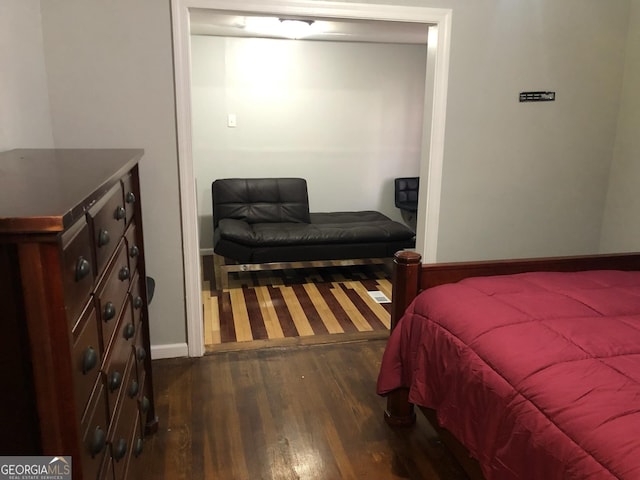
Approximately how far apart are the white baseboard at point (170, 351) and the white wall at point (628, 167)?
2.68 metres

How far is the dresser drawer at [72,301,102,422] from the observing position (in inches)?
36.4

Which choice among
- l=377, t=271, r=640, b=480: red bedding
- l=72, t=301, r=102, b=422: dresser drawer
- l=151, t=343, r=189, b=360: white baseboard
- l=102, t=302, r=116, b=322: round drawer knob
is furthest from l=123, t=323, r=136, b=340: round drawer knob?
l=151, t=343, r=189, b=360: white baseboard

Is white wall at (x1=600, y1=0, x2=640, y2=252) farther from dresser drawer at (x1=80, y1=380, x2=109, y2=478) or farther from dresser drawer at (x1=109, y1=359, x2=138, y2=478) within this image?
dresser drawer at (x1=80, y1=380, x2=109, y2=478)

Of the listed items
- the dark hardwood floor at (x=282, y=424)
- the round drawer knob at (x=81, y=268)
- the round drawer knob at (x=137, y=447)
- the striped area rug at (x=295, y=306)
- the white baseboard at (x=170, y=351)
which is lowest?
the dark hardwood floor at (x=282, y=424)

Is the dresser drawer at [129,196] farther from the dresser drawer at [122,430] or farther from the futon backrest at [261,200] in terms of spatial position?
the futon backrest at [261,200]

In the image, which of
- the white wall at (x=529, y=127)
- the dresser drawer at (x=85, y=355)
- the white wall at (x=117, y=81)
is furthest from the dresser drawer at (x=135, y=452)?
the white wall at (x=529, y=127)

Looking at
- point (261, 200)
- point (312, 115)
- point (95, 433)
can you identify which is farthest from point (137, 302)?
point (312, 115)

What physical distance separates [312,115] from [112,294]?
4077mm

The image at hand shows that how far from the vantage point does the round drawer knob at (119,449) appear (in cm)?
128

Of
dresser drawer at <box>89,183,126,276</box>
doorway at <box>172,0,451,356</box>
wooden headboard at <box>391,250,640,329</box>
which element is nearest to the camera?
dresser drawer at <box>89,183,126,276</box>

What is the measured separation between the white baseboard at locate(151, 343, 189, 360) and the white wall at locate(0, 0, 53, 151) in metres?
1.18

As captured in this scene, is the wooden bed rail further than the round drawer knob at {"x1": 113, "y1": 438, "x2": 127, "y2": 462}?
Yes

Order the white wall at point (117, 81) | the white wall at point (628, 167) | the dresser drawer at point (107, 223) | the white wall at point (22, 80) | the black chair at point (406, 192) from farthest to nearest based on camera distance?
the black chair at point (406, 192) → the white wall at point (628, 167) → the white wall at point (117, 81) → the white wall at point (22, 80) → the dresser drawer at point (107, 223)

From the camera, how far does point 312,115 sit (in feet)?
16.8
